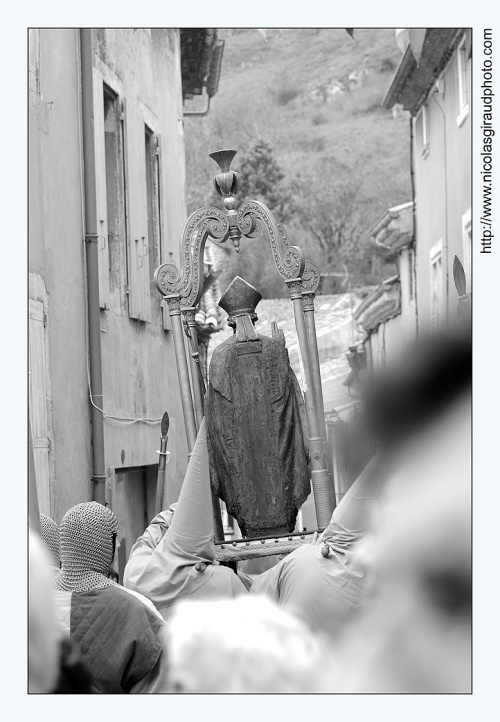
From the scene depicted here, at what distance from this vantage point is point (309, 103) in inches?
2154

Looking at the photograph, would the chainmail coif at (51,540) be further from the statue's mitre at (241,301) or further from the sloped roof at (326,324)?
the sloped roof at (326,324)

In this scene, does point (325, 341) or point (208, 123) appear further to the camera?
point (208, 123)

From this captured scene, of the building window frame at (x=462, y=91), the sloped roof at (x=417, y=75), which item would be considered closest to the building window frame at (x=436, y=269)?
the building window frame at (x=462, y=91)

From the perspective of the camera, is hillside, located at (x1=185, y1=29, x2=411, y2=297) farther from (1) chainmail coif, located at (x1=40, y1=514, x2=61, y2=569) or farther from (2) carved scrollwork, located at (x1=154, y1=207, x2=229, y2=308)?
(1) chainmail coif, located at (x1=40, y1=514, x2=61, y2=569)

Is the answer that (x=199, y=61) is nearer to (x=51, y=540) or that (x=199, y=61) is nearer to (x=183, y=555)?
(x=183, y=555)

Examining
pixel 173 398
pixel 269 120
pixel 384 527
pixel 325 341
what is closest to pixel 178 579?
pixel 384 527

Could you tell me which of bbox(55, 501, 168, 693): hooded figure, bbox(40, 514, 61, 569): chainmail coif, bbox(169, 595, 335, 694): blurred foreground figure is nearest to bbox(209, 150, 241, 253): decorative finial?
bbox(40, 514, 61, 569): chainmail coif

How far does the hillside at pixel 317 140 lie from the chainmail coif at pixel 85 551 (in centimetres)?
2767

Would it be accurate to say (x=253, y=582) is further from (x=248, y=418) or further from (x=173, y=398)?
(x=173, y=398)

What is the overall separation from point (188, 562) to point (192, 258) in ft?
5.32

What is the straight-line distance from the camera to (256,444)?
19.9 ft

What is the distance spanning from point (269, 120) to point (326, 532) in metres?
46.9

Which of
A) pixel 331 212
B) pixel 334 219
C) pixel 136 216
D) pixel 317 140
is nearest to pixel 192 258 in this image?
pixel 136 216

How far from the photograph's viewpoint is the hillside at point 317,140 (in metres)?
36.2
